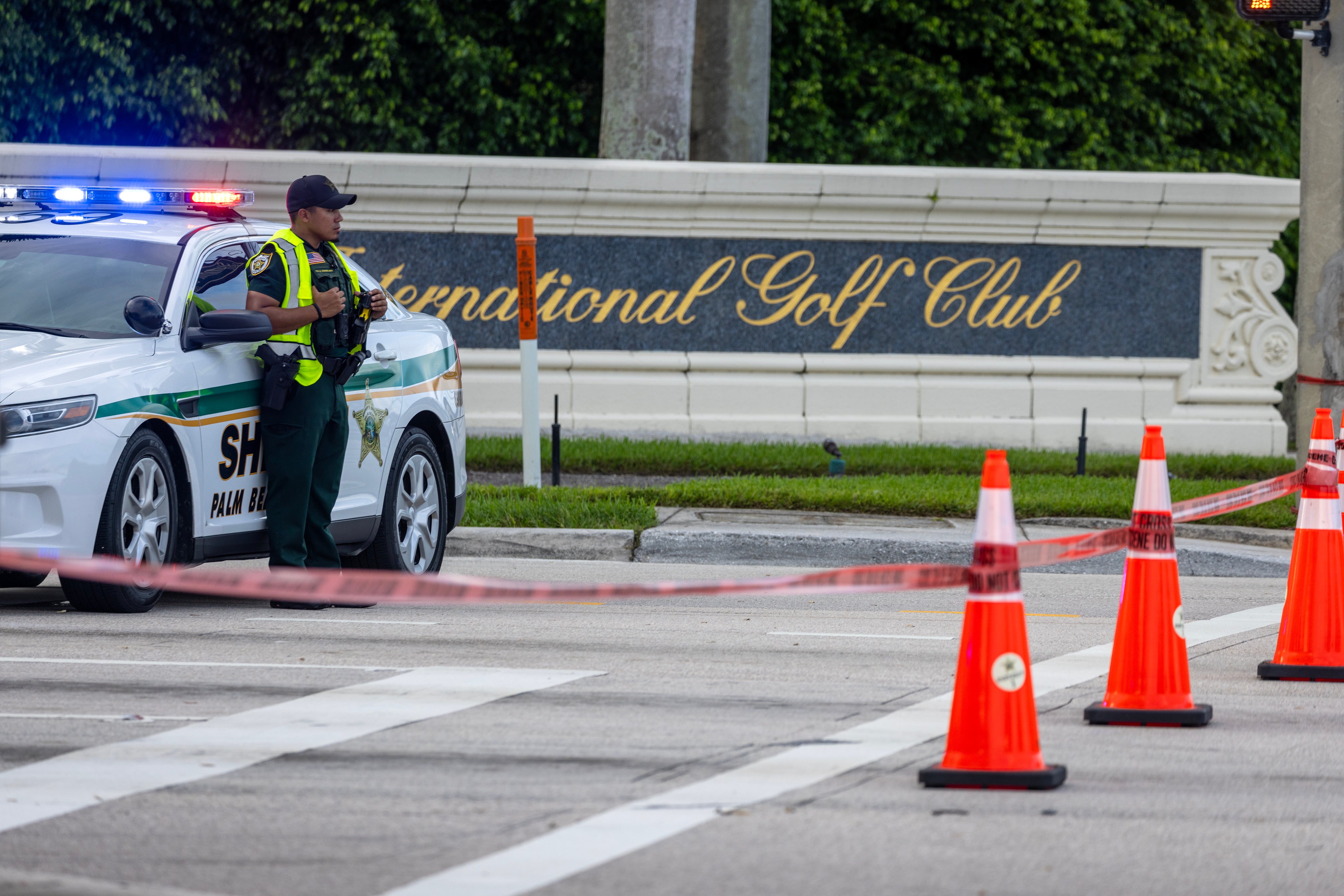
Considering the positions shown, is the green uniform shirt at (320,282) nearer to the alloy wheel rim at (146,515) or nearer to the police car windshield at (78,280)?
the police car windshield at (78,280)

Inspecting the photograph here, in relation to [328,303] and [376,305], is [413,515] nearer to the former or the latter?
[376,305]

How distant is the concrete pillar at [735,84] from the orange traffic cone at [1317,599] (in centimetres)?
1582

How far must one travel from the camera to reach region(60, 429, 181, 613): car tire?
7742 mm

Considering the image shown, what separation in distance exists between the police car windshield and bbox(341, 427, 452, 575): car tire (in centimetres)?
160

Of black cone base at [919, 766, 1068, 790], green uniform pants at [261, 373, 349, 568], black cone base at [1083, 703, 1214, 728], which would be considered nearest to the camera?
black cone base at [919, 766, 1068, 790]

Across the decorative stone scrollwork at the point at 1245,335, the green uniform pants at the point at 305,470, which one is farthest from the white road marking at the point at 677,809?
the decorative stone scrollwork at the point at 1245,335

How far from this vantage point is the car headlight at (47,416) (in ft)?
24.5

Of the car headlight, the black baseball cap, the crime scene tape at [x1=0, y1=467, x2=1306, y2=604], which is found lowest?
the crime scene tape at [x1=0, y1=467, x2=1306, y2=604]

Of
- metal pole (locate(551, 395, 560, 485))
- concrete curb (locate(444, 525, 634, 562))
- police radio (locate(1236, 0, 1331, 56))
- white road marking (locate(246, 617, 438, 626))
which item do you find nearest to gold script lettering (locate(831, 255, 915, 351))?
metal pole (locate(551, 395, 560, 485))

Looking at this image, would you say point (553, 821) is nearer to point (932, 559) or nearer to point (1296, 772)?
point (1296, 772)

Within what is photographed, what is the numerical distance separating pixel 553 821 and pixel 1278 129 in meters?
26.6

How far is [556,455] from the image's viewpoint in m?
14.1

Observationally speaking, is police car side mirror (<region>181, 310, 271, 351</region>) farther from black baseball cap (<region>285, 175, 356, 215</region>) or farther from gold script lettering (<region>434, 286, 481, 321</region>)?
gold script lettering (<region>434, 286, 481, 321</region>)

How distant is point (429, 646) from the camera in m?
7.70
